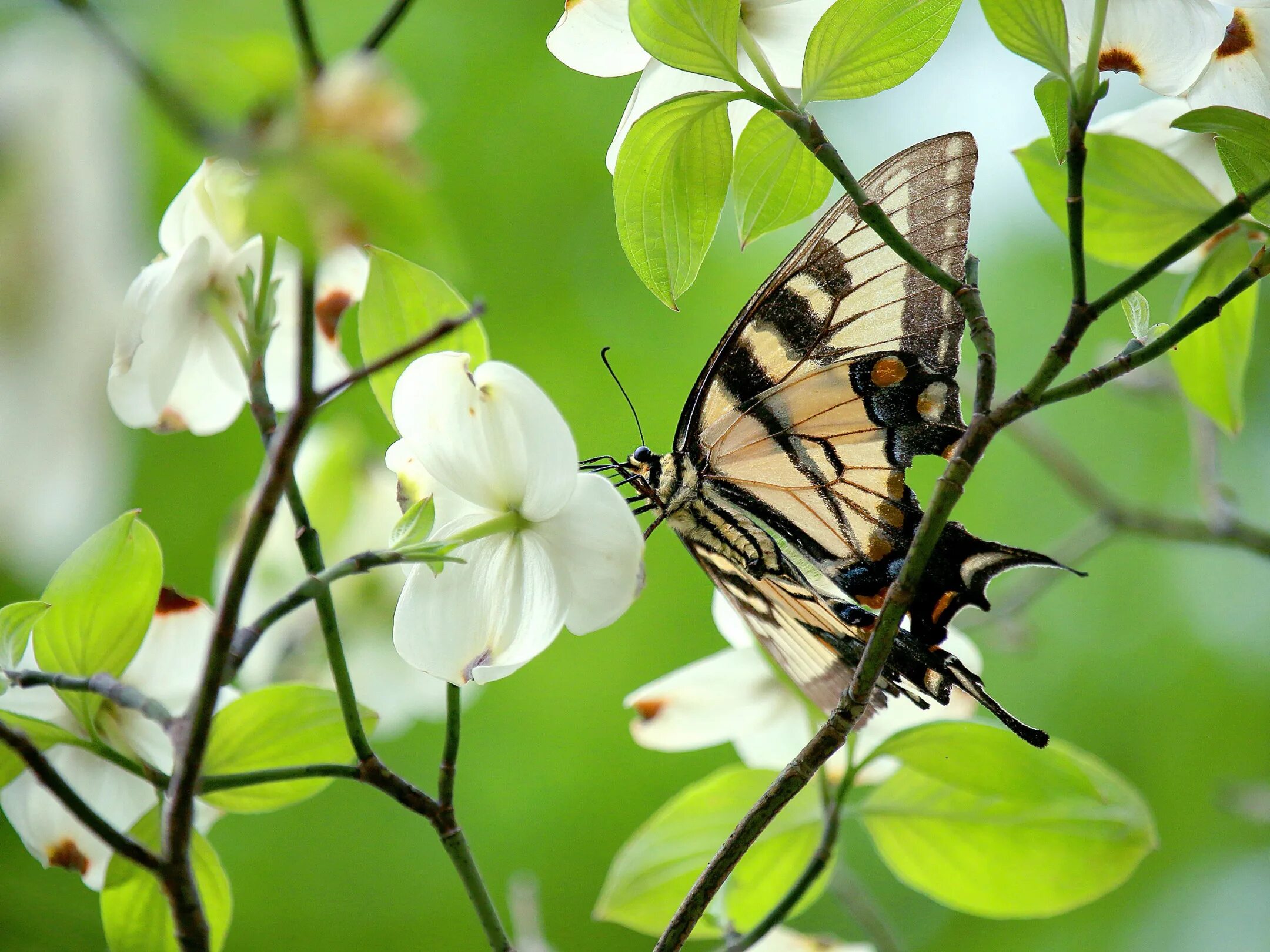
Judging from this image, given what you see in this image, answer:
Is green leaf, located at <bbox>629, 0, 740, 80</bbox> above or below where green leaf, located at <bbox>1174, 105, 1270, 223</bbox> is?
above

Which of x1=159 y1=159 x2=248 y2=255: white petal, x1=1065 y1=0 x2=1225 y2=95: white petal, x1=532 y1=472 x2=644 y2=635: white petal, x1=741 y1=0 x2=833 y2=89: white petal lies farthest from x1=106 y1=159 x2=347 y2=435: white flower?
x1=1065 y1=0 x2=1225 y2=95: white petal

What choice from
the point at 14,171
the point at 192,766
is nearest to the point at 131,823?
the point at 192,766

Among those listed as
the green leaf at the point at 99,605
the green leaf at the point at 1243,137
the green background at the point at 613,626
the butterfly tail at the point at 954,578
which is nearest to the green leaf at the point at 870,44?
the green leaf at the point at 1243,137

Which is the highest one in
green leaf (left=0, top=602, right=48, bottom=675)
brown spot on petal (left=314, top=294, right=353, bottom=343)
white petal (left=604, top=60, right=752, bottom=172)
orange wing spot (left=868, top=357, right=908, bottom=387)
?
white petal (left=604, top=60, right=752, bottom=172)

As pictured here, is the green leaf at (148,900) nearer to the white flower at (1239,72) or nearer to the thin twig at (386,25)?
the thin twig at (386,25)

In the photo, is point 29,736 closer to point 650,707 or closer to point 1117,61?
point 650,707

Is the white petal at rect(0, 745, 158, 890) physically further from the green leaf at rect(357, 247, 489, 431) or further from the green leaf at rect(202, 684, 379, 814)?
the green leaf at rect(357, 247, 489, 431)
